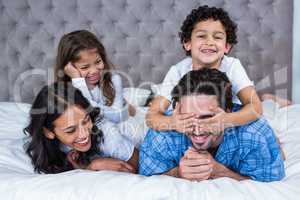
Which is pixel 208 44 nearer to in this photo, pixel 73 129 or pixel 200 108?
pixel 200 108

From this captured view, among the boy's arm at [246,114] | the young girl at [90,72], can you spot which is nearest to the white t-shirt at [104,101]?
the young girl at [90,72]

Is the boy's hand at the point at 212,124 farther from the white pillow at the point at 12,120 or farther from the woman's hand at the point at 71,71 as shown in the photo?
the white pillow at the point at 12,120

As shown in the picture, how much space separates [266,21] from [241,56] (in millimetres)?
294

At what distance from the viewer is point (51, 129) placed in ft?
5.88

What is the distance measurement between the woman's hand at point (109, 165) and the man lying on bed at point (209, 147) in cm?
13

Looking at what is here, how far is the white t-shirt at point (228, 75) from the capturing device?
195 cm

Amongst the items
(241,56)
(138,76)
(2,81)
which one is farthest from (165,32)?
(2,81)

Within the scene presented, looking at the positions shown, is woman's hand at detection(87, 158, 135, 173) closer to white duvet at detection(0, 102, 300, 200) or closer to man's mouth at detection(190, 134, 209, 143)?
white duvet at detection(0, 102, 300, 200)

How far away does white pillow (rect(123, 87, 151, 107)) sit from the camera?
8.91 ft

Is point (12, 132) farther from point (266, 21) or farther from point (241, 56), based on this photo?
point (266, 21)

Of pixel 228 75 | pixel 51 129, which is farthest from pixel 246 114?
pixel 51 129

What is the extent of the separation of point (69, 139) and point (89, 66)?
55 centimetres

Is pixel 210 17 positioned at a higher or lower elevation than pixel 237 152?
higher

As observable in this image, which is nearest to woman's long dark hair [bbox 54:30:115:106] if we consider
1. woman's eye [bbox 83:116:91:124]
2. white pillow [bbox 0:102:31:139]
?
white pillow [bbox 0:102:31:139]
